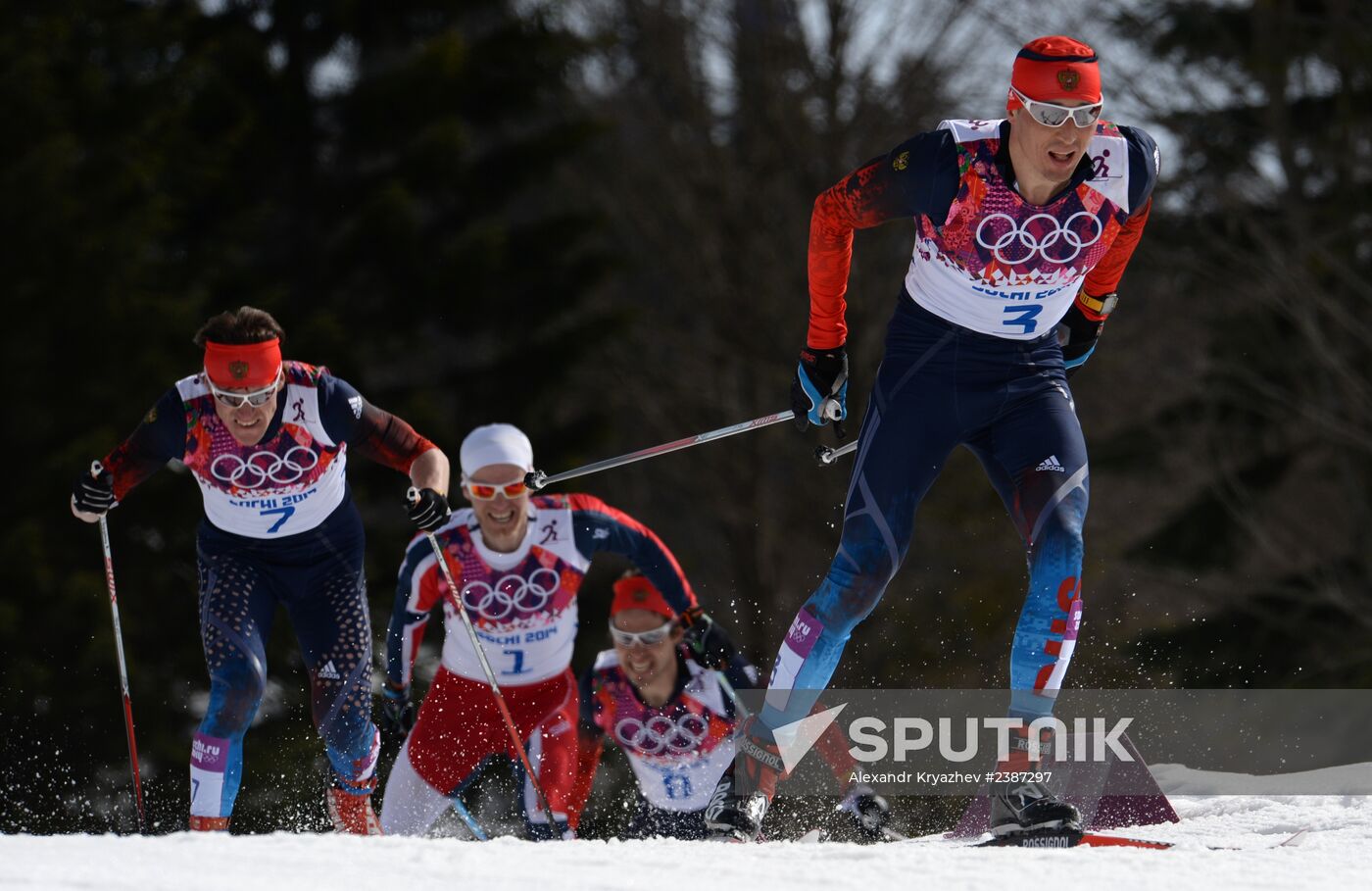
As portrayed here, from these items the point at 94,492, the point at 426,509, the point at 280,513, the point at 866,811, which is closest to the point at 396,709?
the point at 280,513

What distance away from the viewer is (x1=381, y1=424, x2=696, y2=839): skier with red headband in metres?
6.77

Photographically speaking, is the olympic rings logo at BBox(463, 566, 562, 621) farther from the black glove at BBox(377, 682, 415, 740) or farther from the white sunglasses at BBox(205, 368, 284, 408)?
the white sunglasses at BBox(205, 368, 284, 408)

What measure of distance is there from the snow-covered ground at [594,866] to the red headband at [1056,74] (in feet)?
6.00

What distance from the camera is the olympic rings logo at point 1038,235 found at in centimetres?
458

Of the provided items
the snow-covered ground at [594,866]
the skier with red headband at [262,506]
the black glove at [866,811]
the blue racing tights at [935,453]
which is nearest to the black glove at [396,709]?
the skier with red headband at [262,506]

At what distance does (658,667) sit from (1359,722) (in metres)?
6.61

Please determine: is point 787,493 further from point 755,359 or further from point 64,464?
point 64,464

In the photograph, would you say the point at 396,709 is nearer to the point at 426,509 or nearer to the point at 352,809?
the point at 352,809

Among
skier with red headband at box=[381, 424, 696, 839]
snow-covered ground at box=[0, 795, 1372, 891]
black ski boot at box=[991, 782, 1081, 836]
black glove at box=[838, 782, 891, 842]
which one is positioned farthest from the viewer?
skier with red headband at box=[381, 424, 696, 839]

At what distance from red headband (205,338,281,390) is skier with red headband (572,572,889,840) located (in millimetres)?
2202

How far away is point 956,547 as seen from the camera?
17391 millimetres

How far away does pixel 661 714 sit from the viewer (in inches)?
282

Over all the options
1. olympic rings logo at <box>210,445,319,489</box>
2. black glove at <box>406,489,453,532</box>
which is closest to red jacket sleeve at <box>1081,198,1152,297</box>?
black glove at <box>406,489,453,532</box>

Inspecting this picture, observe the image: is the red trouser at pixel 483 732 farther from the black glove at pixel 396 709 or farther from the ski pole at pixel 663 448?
the ski pole at pixel 663 448
